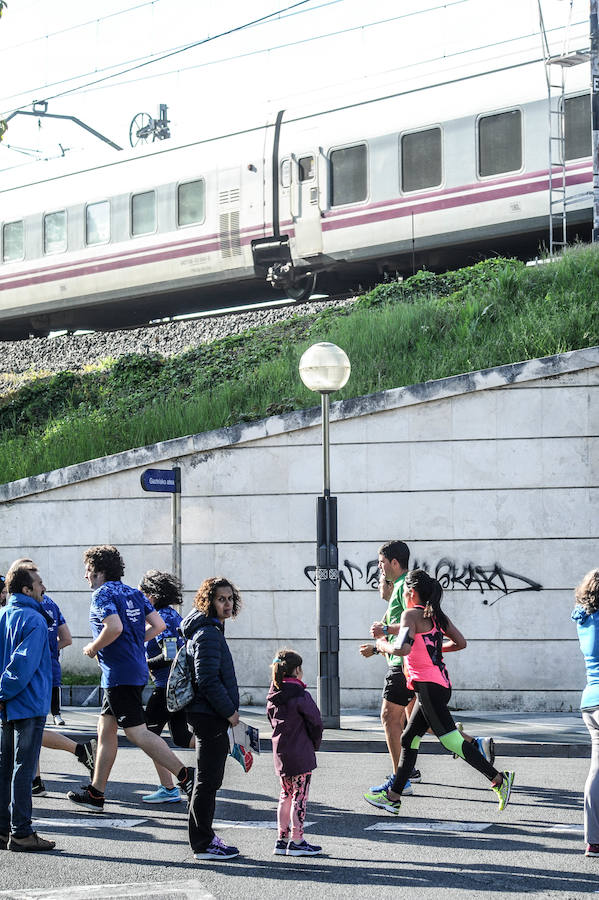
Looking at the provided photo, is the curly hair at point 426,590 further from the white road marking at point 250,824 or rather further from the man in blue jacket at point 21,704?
the man in blue jacket at point 21,704

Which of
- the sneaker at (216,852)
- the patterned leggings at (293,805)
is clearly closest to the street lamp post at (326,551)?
the patterned leggings at (293,805)

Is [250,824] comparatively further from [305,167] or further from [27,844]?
[305,167]

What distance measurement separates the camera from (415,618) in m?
8.04

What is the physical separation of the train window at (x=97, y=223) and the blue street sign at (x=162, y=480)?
967cm

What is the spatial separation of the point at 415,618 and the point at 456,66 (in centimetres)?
1286

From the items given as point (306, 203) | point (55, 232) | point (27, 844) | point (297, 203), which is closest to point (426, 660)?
point (27, 844)

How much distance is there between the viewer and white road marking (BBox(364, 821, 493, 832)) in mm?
7531

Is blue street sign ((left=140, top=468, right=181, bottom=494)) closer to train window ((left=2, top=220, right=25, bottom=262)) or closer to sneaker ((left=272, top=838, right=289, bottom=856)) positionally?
sneaker ((left=272, top=838, right=289, bottom=856))

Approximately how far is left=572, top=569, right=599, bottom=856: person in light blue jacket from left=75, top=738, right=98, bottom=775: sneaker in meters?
3.39

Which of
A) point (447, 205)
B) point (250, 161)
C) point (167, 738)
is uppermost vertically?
point (250, 161)

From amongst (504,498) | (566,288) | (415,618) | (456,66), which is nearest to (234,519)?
(504,498)

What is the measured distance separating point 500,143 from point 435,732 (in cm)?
1201

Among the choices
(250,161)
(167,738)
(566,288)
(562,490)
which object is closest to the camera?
(167,738)

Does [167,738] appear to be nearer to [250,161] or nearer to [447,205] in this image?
[447,205]
